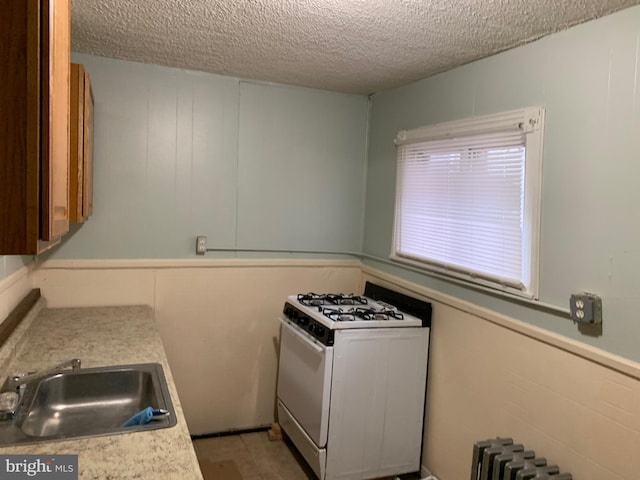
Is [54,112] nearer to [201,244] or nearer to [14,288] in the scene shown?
[14,288]

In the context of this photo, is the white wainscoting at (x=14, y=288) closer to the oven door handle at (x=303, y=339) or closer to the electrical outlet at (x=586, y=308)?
the oven door handle at (x=303, y=339)

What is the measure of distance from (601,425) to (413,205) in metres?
1.57

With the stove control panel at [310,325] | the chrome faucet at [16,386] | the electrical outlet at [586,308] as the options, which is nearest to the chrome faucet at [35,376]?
the chrome faucet at [16,386]

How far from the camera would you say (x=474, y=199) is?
2516 millimetres

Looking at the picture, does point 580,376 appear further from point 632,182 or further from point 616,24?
point 616,24

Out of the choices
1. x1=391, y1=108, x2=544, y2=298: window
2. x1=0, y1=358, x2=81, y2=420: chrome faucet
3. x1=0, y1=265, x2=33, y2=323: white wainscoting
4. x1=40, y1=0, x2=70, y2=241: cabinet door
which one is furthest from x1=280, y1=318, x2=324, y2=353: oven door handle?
x1=40, y1=0, x2=70, y2=241: cabinet door

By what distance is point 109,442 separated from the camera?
1.43 meters

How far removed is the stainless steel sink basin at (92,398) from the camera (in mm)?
1768

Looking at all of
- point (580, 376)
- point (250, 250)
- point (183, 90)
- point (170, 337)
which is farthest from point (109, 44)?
point (580, 376)

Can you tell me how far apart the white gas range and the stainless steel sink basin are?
3.06 feet

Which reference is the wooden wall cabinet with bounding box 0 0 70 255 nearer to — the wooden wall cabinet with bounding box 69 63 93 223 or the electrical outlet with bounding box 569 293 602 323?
the wooden wall cabinet with bounding box 69 63 93 223

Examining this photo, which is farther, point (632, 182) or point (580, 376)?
point (580, 376)

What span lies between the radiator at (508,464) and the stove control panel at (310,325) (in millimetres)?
859

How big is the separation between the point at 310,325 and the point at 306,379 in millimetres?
316
